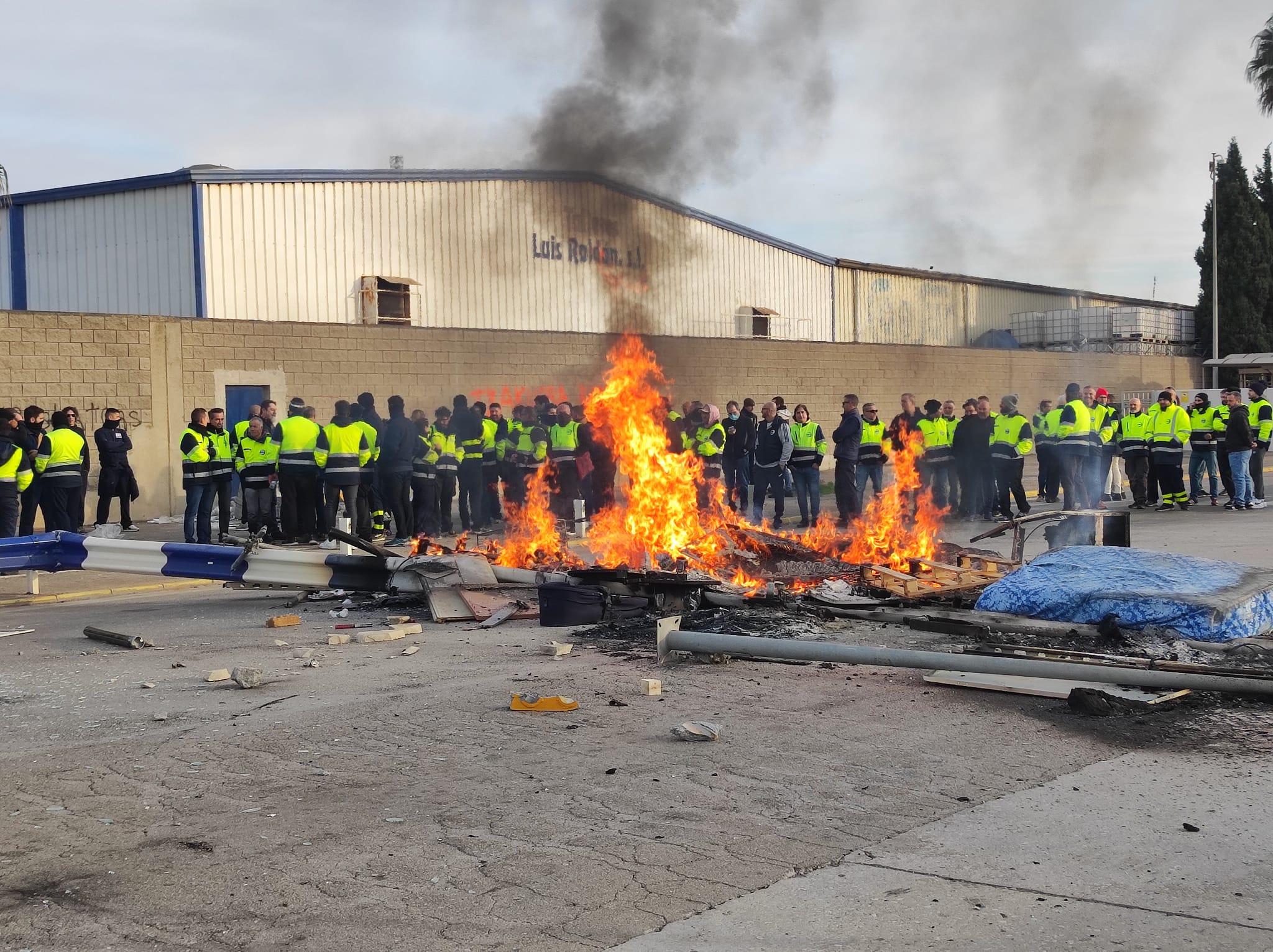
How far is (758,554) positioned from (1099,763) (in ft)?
17.4

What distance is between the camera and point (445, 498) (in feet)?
56.7

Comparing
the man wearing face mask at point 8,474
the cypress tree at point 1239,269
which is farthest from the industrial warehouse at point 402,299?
the cypress tree at point 1239,269

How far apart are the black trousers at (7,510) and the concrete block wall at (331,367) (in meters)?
5.15

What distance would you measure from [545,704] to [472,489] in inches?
444

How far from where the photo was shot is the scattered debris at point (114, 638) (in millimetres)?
8977

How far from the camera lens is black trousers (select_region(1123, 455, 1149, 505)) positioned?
1889cm

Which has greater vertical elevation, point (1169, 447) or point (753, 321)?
point (753, 321)

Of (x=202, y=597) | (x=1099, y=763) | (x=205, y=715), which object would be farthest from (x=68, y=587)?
(x=1099, y=763)

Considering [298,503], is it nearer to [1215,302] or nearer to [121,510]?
[121,510]

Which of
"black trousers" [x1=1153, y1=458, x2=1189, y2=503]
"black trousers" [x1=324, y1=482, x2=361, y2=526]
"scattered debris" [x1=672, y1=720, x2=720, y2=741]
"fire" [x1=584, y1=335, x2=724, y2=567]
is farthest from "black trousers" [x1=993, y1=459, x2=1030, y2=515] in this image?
"scattered debris" [x1=672, y1=720, x2=720, y2=741]

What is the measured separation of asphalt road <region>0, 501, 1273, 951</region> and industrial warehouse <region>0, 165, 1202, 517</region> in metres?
8.92

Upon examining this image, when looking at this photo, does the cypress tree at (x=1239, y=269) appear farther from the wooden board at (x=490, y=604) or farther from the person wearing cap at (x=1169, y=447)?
the wooden board at (x=490, y=604)

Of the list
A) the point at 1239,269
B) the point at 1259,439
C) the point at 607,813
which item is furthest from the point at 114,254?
the point at 1239,269

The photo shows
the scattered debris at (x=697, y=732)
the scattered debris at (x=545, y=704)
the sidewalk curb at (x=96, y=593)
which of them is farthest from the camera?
the sidewalk curb at (x=96, y=593)
